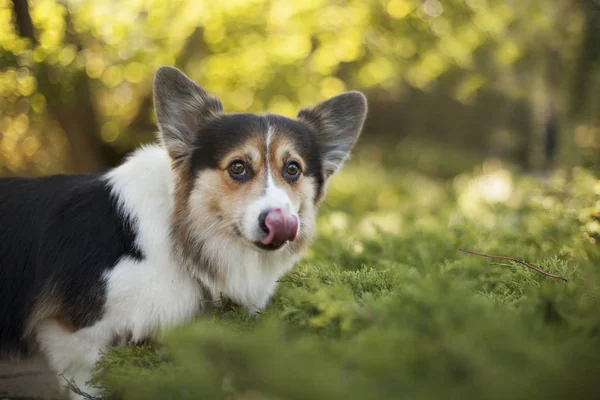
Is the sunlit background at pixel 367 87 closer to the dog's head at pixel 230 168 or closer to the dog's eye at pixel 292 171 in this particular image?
the dog's head at pixel 230 168

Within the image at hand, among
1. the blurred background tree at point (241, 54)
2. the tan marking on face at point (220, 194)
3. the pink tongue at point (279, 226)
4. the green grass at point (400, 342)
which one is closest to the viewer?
the green grass at point (400, 342)

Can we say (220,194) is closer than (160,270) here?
No

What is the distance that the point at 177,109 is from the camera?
3.14 m

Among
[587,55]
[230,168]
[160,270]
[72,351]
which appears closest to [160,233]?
[160,270]

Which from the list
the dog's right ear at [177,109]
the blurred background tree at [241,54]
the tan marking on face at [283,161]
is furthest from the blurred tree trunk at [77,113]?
the tan marking on face at [283,161]

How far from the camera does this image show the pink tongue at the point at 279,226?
8.86ft

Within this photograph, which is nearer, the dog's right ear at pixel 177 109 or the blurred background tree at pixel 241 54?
the dog's right ear at pixel 177 109

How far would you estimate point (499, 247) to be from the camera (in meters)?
3.80

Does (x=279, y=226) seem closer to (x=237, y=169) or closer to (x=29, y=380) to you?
(x=237, y=169)

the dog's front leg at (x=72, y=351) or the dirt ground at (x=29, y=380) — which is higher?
the dog's front leg at (x=72, y=351)

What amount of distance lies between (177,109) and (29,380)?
196 cm

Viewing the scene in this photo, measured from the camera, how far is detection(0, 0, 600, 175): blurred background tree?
5086mm

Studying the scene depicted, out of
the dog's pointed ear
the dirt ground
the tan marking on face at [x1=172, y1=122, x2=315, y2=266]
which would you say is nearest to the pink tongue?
the tan marking on face at [x1=172, y1=122, x2=315, y2=266]

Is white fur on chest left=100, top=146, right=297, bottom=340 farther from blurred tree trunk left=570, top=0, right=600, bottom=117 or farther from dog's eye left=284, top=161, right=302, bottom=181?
blurred tree trunk left=570, top=0, right=600, bottom=117
